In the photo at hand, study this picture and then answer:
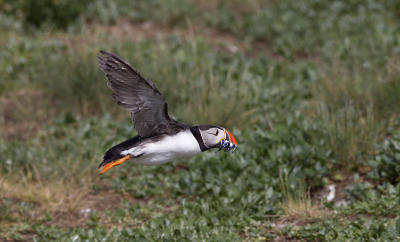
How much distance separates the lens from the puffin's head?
363 cm

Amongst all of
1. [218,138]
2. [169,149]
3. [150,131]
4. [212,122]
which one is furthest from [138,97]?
[212,122]

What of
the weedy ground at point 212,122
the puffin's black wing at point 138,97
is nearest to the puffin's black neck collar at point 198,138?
the puffin's black wing at point 138,97

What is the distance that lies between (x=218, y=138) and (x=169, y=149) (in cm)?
40

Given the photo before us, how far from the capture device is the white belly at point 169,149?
3668 millimetres

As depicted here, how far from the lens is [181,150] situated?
3.67 meters

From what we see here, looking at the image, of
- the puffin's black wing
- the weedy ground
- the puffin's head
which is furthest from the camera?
the weedy ground

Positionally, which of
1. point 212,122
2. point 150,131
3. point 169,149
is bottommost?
point 212,122

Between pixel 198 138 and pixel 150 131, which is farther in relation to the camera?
pixel 150 131

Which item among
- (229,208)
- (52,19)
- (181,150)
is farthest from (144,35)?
(181,150)

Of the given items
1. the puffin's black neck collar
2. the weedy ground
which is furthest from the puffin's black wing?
the weedy ground

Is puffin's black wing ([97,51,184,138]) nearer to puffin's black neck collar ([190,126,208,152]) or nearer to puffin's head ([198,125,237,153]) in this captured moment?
puffin's black neck collar ([190,126,208,152])

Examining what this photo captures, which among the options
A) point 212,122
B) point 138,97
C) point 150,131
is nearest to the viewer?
point 138,97

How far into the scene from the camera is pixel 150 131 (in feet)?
12.5

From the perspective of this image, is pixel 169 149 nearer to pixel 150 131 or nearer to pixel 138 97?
pixel 150 131
